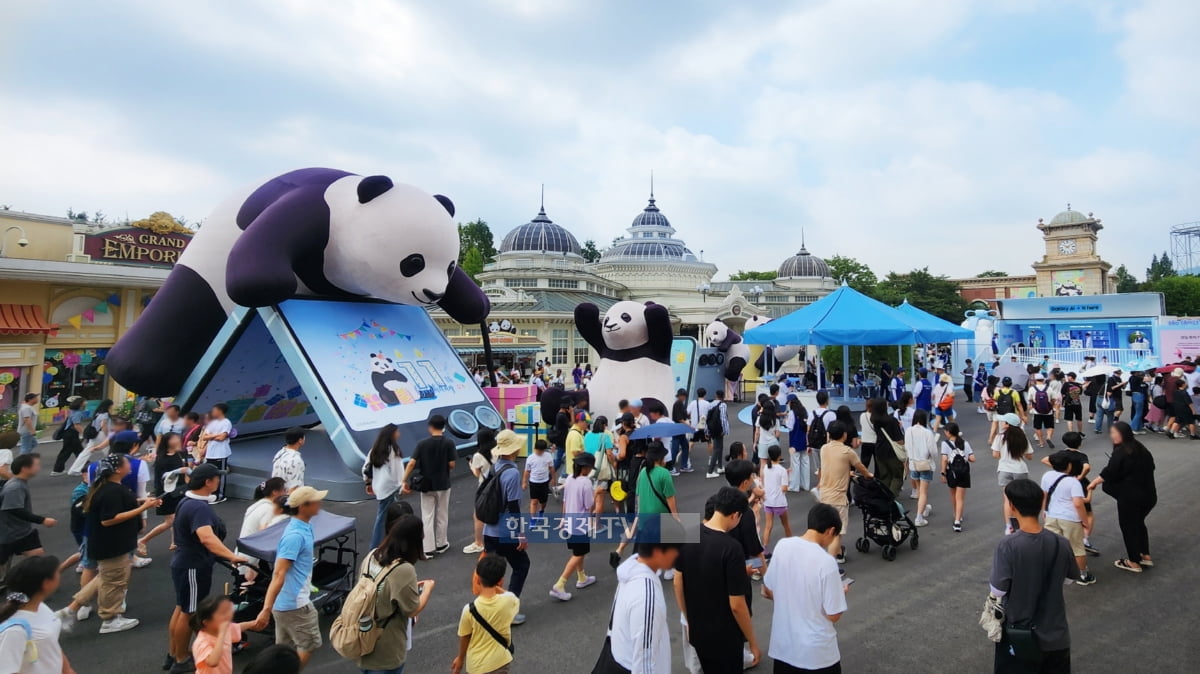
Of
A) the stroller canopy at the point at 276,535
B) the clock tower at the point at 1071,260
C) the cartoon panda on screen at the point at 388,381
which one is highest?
the clock tower at the point at 1071,260

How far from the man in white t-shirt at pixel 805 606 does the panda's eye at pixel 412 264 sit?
7.43 meters

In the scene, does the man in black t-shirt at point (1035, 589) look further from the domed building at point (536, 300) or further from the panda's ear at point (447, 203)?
the domed building at point (536, 300)

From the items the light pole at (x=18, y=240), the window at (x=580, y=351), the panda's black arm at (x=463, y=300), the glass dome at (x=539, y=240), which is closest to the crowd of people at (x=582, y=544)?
the panda's black arm at (x=463, y=300)

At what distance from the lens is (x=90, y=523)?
4320 millimetres

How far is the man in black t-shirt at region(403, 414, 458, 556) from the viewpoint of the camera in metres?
6.05

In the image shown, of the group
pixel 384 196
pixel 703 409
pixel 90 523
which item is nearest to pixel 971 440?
pixel 703 409

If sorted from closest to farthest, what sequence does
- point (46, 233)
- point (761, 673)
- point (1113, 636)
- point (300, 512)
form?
point (300, 512)
point (761, 673)
point (1113, 636)
point (46, 233)

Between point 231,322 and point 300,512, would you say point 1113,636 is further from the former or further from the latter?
point 231,322

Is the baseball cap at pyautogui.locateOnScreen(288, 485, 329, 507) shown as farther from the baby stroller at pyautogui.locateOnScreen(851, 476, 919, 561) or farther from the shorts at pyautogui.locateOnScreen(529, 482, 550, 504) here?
the baby stroller at pyautogui.locateOnScreen(851, 476, 919, 561)

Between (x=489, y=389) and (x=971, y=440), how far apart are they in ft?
32.2

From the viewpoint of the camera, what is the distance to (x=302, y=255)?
8.68 m

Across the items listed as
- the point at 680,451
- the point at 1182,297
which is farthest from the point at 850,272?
the point at 680,451

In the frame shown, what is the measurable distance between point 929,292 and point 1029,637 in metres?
49.8

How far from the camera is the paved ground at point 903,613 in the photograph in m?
4.06
